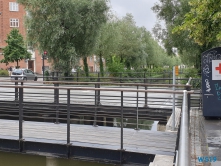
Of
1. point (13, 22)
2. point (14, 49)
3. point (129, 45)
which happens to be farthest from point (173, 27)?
point (13, 22)

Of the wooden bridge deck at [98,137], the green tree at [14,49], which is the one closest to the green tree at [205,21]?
the wooden bridge deck at [98,137]

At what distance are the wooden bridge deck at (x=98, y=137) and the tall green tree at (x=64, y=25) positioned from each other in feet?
59.8

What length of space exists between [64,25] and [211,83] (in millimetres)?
19477

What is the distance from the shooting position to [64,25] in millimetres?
26266

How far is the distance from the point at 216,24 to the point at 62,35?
57.2ft

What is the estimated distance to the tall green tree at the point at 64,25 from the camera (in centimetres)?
2569

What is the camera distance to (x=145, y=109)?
11273 millimetres

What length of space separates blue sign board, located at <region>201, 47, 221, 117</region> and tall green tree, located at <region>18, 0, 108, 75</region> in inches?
719

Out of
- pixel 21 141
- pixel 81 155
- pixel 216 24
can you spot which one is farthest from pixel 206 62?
pixel 21 141

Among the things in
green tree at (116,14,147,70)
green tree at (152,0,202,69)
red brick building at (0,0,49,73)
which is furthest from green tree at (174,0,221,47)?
red brick building at (0,0,49,73)

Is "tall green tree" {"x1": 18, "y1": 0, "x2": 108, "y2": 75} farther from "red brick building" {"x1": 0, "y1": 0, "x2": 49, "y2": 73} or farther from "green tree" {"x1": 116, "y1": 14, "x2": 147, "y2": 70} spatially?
"red brick building" {"x1": 0, "y1": 0, "x2": 49, "y2": 73}

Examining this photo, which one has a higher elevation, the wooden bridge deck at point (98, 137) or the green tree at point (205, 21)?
the green tree at point (205, 21)

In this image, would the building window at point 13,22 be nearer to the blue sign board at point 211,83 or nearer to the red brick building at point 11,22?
the red brick building at point 11,22

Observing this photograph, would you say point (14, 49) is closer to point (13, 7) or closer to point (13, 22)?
point (13, 22)
